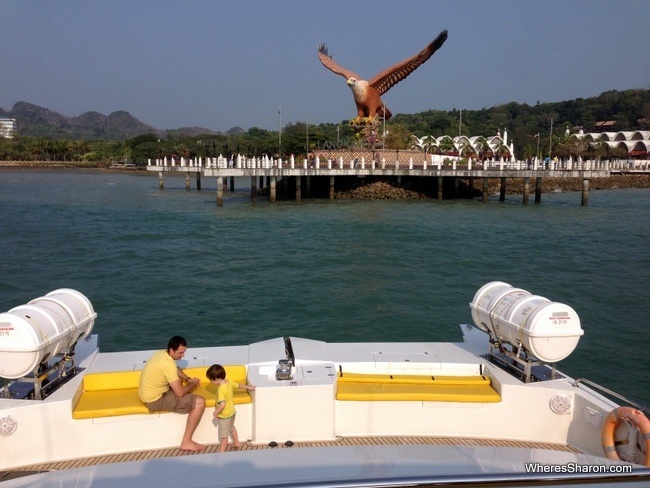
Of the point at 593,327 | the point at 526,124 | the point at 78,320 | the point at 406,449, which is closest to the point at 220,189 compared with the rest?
the point at 593,327

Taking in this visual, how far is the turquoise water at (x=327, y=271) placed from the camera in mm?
10789

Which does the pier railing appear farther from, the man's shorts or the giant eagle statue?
the man's shorts

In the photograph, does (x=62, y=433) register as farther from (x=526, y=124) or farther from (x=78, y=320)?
(x=526, y=124)

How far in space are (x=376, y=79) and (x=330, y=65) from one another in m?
4.66

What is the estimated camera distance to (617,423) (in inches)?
158

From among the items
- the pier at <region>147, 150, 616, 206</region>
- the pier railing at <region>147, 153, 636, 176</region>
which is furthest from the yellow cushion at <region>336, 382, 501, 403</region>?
the pier railing at <region>147, 153, 636, 176</region>

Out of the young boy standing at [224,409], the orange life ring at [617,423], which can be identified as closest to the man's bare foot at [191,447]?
the young boy standing at [224,409]

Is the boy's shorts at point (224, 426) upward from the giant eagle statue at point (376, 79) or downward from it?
downward

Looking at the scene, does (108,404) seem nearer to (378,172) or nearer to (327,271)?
(327,271)

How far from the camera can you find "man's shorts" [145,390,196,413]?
4.50 meters

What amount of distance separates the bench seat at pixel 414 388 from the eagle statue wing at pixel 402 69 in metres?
37.1

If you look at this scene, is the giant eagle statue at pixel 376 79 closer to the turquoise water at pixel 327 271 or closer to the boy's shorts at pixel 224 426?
the turquoise water at pixel 327 271

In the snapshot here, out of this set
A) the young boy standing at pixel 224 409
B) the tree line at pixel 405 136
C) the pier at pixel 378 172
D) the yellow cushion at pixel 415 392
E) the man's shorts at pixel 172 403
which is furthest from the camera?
the tree line at pixel 405 136

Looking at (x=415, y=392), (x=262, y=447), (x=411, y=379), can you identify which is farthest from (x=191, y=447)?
(x=411, y=379)
